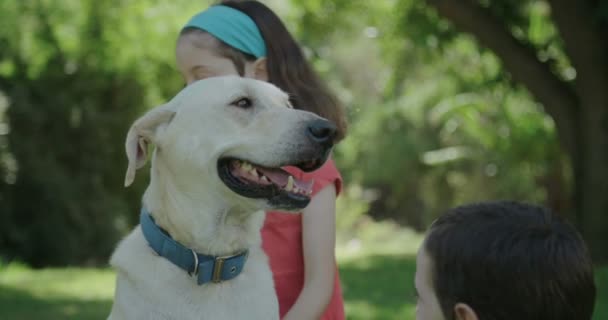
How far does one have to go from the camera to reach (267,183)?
2.96 meters

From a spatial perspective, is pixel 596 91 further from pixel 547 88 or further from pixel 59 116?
pixel 59 116

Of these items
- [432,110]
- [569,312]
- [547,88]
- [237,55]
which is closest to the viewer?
[569,312]

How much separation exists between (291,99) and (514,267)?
6.04 feet

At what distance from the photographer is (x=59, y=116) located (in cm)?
1490

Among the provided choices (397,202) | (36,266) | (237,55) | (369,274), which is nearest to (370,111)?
(397,202)

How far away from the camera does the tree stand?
1080 cm

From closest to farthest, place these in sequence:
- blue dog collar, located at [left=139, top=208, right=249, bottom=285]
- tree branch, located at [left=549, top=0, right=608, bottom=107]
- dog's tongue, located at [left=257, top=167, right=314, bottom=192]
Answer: blue dog collar, located at [left=139, top=208, right=249, bottom=285] < dog's tongue, located at [left=257, top=167, right=314, bottom=192] < tree branch, located at [left=549, top=0, right=608, bottom=107]

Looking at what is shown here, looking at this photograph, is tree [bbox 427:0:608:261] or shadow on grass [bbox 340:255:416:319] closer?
shadow on grass [bbox 340:255:416:319]

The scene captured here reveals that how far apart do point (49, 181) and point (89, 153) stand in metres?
1.46

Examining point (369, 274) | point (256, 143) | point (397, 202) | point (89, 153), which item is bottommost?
point (397, 202)

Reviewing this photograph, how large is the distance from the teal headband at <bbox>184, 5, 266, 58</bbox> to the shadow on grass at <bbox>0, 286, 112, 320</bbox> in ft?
13.4

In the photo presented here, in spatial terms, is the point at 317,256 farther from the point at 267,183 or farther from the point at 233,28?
the point at 233,28

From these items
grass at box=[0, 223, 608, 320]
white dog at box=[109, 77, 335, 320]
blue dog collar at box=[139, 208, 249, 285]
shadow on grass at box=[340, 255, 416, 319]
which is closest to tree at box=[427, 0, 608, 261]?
grass at box=[0, 223, 608, 320]

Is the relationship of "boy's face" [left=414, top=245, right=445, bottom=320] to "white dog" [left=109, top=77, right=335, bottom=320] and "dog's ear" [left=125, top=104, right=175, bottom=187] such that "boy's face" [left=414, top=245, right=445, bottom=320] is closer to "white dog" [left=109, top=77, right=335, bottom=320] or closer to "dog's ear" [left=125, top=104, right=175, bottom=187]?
"white dog" [left=109, top=77, right=335, bottom=320]
